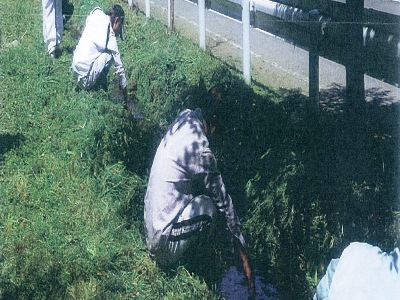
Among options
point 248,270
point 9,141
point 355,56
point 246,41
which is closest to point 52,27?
point 246,41

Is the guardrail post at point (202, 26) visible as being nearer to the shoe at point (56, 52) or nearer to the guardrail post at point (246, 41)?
the guardrail post at point (246, 41)

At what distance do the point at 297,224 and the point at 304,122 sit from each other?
1.67 meters

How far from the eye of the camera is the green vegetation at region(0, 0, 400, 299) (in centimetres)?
446

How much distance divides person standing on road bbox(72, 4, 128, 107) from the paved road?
1857mm

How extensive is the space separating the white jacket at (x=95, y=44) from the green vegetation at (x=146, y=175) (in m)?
0.35

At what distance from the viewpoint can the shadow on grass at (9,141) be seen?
6423 mm

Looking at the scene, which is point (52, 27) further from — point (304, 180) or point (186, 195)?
point (186, 195)

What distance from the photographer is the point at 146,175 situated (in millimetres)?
5758

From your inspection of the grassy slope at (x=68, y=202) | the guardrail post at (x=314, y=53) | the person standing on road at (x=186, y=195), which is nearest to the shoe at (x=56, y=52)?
the grassy slope at (x=68, y=202)

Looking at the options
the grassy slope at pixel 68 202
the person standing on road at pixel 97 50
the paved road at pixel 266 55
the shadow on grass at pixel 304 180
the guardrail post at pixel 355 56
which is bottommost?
the paved road at pixel 266 55

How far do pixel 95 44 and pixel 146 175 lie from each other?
2407 millimetres

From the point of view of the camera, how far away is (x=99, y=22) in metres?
7.48

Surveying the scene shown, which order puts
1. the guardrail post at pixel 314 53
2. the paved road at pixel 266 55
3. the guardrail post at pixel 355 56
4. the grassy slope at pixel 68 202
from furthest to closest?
the paved road at pixel 266 55, the guardrail post at pixel 314 53, the guardrail post at pixel 355 56, the grassy slope at pixel 68 202

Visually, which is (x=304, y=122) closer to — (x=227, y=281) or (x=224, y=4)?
(x=227, y=281)
